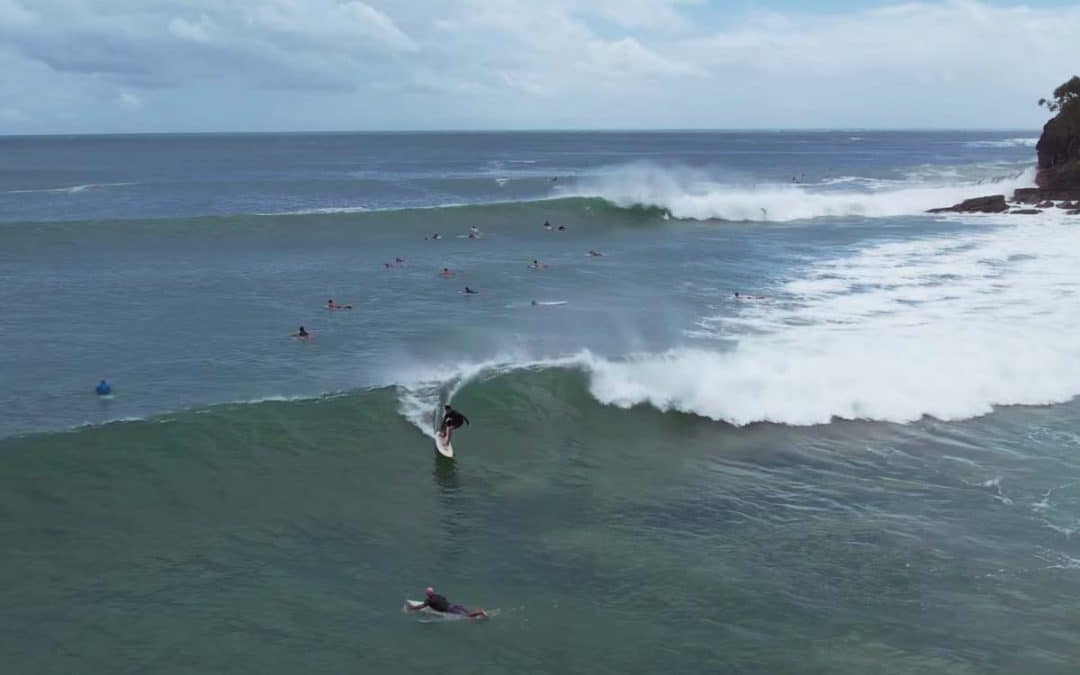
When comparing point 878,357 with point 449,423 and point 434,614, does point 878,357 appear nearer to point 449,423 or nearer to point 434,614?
point 449,423

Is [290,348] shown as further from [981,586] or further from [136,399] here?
[981,586]

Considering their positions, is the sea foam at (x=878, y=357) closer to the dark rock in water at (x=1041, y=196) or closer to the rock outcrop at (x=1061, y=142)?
the dark rock in water at (x=1041, y=196)

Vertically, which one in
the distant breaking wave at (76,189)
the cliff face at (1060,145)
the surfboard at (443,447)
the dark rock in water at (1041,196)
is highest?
the cliff face at (1060,145)

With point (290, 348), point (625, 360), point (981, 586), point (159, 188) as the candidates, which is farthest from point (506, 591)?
point (159, 188)

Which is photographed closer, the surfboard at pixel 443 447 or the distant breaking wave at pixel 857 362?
the surfboard at pixel 443 447

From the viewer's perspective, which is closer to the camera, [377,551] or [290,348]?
[377,551]

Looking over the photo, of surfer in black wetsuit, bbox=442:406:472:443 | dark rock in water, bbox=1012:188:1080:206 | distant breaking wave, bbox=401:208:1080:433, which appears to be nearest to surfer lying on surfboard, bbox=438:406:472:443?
surfer in black wetsuit, bbox=442:406:472:443

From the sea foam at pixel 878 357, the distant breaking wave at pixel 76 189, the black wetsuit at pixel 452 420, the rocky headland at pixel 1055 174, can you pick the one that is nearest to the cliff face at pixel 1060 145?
the rocky headland at pixel 1055 174
